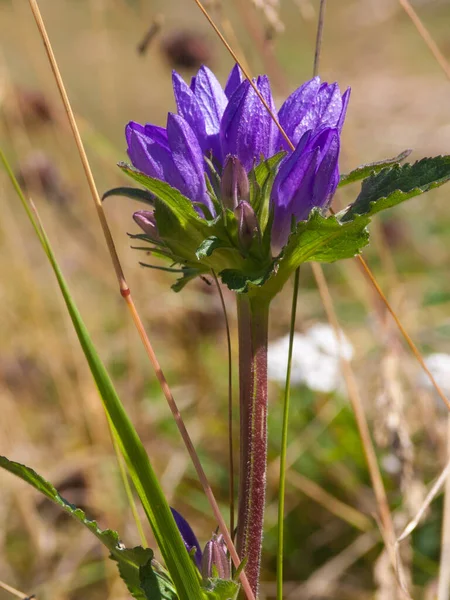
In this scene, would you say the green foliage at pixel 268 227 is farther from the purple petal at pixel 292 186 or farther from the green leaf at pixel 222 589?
the green leaf at pixel 222 589

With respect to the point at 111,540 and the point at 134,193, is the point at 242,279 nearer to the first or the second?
the point at 134,193

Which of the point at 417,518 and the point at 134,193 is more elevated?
the point at 134,193

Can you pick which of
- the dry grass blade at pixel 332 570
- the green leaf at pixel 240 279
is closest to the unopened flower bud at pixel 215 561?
the green leaf at pixel 240 279

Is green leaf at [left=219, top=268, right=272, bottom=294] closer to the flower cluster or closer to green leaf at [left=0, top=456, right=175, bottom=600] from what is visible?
the flower cluster

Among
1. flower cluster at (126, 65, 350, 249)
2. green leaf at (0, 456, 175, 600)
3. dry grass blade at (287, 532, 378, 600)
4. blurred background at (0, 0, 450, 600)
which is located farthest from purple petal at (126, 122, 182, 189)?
dry grass blade at (287, 532, 378, 600)

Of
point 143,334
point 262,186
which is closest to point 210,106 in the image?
point 262,186

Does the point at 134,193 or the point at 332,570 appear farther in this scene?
the point at 332,570

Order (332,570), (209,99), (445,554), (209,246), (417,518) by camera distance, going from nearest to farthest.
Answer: (209,246) < (209,99) < (417,518) < (445,554) < (332,570)
